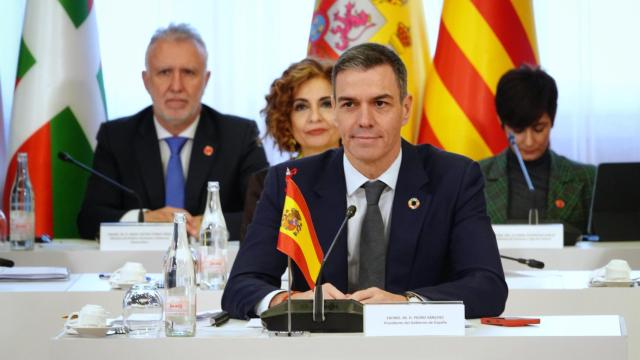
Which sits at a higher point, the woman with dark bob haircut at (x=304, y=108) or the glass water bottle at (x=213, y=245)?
the woman with dark bob haircut at (x=304, y=108)

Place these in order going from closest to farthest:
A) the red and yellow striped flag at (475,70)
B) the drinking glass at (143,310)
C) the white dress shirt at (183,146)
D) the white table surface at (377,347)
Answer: the white table surface at (377,347), the drinking glass at (143,310), the white dress shirt at (183,146), the red and yellow striped flag at (475,70)

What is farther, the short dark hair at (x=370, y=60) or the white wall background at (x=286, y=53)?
the white wall background at (x=286, y=53)

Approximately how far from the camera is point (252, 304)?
2.86 metres

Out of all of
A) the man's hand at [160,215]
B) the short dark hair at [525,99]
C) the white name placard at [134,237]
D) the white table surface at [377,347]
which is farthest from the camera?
the short dark hair at [525,99]

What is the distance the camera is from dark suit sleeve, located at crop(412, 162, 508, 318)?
2908mm

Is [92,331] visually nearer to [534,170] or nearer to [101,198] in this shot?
[101,198]

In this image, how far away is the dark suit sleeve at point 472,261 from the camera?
9.54ft

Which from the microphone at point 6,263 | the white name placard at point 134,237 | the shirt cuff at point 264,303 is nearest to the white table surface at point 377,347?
the shirt cuff at point 264,303

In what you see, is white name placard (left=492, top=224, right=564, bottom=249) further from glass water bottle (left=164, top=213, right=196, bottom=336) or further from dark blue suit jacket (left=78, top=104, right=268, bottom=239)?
glass water bottle (left=164, top=213, right=196, bottom=336)

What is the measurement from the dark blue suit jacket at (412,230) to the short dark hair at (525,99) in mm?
2254

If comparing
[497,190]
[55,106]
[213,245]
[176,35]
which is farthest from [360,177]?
[55,106]

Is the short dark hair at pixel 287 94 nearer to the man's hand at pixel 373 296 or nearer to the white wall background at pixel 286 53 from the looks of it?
the man's hand at pixel 373 296

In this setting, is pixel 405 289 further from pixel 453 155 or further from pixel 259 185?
pixel 259 185

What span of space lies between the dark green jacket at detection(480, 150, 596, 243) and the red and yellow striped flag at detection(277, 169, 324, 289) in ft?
9.14
